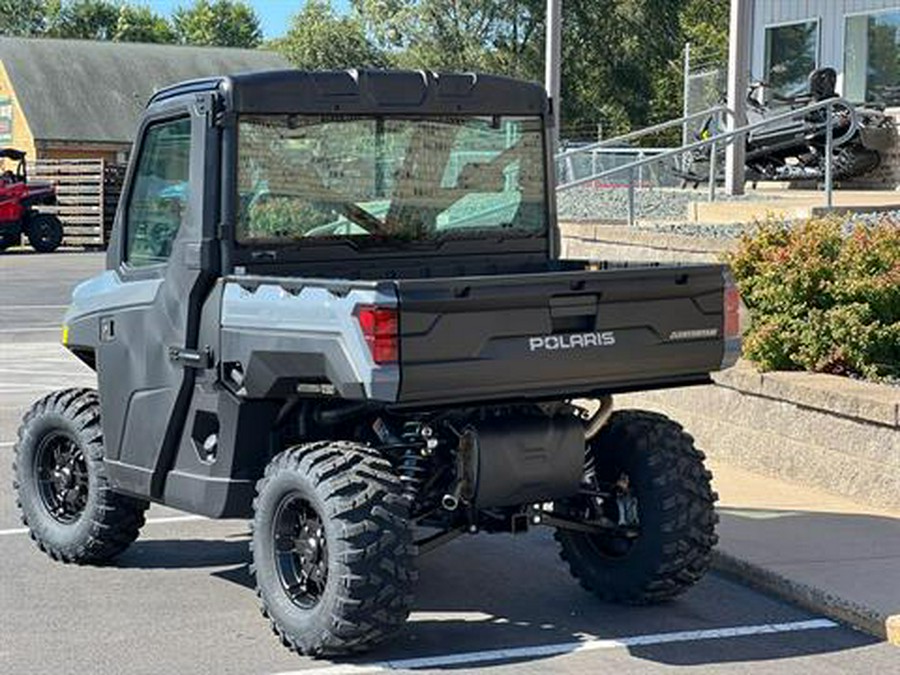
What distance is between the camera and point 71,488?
26.9ft

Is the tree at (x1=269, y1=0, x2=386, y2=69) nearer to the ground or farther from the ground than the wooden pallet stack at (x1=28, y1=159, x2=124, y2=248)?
farther from the ground

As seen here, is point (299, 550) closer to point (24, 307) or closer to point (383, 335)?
point (383, 335)

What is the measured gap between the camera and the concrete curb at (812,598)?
272 inches

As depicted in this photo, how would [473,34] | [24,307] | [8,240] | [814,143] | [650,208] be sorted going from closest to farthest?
[650,208], [814,143], [24,307], [8,240], [473,34]

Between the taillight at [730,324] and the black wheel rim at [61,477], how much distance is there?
132 inches

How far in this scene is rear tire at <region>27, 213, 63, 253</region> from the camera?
3750 centimetres

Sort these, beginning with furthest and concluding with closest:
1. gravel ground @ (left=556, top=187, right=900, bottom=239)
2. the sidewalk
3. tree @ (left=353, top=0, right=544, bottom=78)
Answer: tree @ (left=353, top=0, right=544, bottom=78)
gravel ground @ (left=556, top=187, right=900, bottom=239)
the sidewalk

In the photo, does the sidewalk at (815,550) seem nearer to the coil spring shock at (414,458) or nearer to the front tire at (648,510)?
the front tire at (648,510)

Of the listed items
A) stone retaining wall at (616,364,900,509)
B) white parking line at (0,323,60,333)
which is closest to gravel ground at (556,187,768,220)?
white parking line at (0,323,60,333)

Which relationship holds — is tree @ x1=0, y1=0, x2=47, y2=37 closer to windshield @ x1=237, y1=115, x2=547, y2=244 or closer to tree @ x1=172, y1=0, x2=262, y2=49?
tree @ x1=172, y1=0, x2=262, y2=49

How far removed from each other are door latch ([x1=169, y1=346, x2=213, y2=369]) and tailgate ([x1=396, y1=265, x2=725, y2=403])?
1.27 meters

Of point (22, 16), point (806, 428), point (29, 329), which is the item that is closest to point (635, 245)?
point (806, 428)

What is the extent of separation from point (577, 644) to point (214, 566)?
225cm

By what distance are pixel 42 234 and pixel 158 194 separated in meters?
31.2
